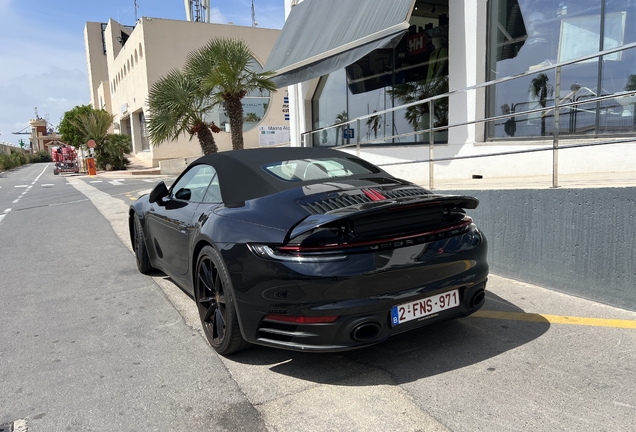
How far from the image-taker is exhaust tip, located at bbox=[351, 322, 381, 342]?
9.07 ft

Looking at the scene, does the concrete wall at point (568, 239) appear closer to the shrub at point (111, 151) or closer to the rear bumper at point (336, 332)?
the rear bumper at point (336, 332)

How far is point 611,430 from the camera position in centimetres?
231

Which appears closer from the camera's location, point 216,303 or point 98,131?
point 216,303

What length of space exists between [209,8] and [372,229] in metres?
41.7

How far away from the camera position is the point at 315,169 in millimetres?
3932

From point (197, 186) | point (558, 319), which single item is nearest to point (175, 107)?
point (197, 186)

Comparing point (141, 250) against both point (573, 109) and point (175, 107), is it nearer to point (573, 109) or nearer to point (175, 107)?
point (573, 109)

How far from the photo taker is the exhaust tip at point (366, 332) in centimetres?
276

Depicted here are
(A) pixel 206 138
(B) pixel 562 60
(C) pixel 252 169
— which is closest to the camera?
(C) pixel 252 169

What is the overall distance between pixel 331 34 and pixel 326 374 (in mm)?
9176

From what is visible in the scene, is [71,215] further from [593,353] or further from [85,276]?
[593,353]

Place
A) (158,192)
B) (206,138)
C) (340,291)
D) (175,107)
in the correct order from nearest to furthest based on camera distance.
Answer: (340,291) < (158,192) < (175,107) < (206,138)

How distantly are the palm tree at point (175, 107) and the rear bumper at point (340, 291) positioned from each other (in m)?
11.8

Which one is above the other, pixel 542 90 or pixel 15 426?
pixel 542 90
